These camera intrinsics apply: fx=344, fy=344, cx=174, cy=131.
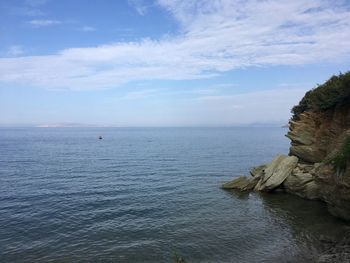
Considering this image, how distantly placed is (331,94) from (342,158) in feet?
43.2

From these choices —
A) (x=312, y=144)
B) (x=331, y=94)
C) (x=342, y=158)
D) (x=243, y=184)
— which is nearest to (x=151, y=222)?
(x=342, y=158)

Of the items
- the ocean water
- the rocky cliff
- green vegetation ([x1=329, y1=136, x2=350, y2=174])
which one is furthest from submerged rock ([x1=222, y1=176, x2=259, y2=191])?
green vegetation ([x1=329, y1=136, x2=350, y2=174])

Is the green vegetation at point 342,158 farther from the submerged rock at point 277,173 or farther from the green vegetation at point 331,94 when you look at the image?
the submerged rock at point 277,173

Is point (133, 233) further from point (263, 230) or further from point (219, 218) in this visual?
point (263, 230)

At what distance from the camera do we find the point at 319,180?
97.9 ft

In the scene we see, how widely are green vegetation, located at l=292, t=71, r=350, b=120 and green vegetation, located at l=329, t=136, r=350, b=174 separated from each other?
30.8 feet

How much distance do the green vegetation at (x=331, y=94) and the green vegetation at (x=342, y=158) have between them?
939 cm

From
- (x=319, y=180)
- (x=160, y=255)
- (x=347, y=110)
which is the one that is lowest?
(x=160, y=255)

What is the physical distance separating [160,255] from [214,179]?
27411 millimetres

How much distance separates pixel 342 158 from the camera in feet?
87.6

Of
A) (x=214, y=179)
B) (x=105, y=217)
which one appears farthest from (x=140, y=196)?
(x=214, y=179)

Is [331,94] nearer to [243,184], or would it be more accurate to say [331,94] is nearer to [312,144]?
[312,144]

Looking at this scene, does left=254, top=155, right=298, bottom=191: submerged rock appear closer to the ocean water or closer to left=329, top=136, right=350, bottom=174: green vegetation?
the ocean water

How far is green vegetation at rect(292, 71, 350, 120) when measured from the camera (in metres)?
35.2
